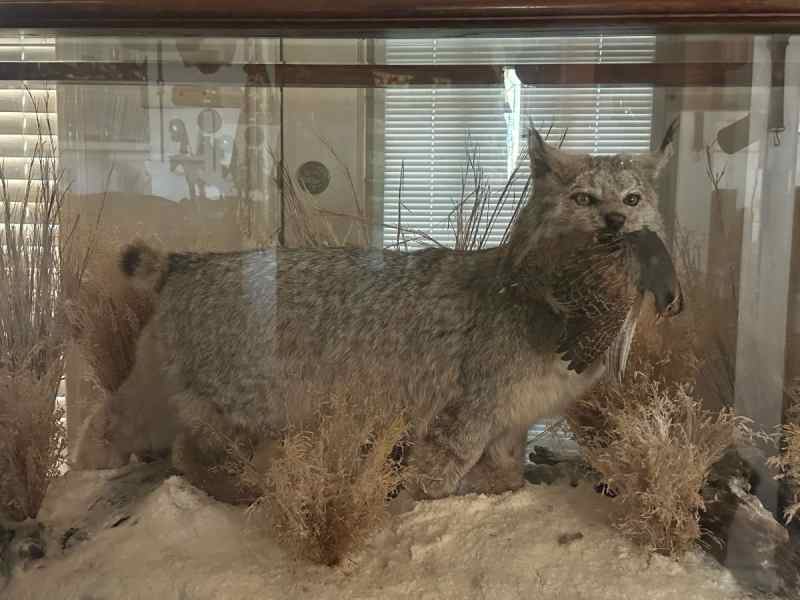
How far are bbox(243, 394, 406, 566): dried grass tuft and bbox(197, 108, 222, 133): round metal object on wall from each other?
0.78 meters

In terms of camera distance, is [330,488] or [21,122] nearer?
[330,488]

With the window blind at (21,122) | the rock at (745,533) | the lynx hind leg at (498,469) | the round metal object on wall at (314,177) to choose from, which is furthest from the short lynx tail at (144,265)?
the rock at (745,533)

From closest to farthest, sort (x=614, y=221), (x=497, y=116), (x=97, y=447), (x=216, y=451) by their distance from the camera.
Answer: (x=614, y=221) → (x=497, y=116) → (x=216, y=451) → (x=97, y=447)

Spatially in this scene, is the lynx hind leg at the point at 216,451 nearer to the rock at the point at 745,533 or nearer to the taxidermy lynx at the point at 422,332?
the taxidermy lynx at the point at 422,332

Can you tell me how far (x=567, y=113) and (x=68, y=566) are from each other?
1.62 meters

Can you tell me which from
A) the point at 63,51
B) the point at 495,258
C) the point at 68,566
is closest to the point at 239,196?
the point at 63,51

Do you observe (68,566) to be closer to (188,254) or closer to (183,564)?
(183,564)

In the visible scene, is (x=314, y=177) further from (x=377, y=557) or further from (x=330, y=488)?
(x=377, y=557)

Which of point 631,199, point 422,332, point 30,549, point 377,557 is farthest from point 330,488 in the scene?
point 631,199

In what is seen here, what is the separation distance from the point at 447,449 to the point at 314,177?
78cm

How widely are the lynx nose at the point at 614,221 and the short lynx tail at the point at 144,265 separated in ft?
3.85

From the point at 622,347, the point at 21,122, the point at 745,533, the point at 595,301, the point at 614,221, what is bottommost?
the point at 745,533

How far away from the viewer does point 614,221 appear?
1623 millimetres

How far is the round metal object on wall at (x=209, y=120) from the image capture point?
183 cm
